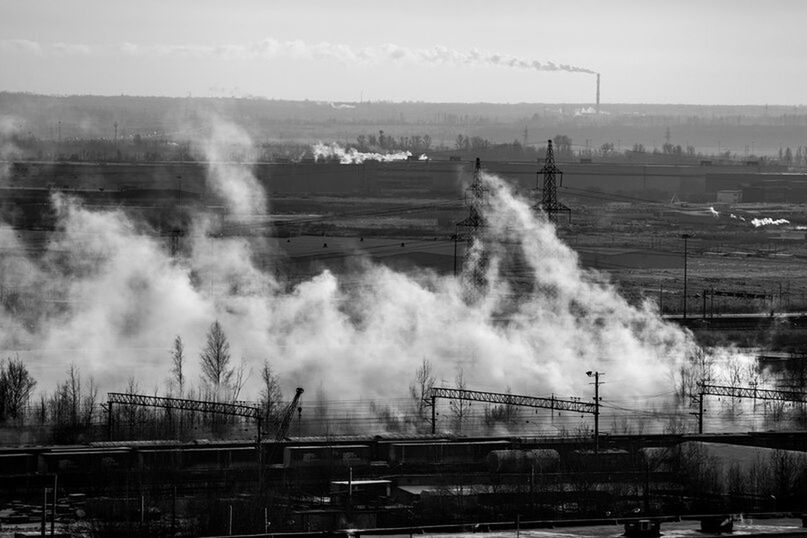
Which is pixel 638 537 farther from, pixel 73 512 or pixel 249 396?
pixel 249 396

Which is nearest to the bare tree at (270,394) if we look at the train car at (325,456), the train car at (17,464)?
the train car at (325,456)

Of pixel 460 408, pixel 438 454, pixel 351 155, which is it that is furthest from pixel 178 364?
pixel 351 155

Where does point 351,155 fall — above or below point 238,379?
above

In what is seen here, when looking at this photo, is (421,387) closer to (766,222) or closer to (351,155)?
(766,222)

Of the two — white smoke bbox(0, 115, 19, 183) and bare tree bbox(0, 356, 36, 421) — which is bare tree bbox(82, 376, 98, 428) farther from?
white smoke bbox(0, 115, 19, 183)

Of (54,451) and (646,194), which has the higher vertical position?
(646,194)

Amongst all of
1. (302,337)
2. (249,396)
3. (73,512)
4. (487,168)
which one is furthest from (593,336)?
(487,168)
